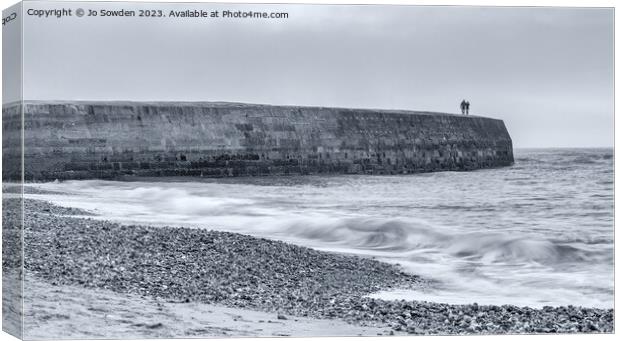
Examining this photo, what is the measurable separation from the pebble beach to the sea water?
0.41 ft

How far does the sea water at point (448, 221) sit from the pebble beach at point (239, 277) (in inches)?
4.9

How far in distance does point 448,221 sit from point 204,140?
4.04 metres

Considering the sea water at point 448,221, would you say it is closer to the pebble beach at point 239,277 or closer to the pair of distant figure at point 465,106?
the pebble beach at point 239,277

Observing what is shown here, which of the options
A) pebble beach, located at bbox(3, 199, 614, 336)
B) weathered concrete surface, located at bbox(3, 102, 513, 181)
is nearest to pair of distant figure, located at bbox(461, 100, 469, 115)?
weathered concrete surface, located at bbox(3, 102, 513, 181)

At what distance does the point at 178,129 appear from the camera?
12055mm

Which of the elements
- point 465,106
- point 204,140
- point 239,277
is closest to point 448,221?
point 465,106

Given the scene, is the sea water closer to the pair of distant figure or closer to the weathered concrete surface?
the weathered concrete surface

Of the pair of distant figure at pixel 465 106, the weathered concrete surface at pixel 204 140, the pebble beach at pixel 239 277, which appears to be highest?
the pair of distant figure at pixel 465 106

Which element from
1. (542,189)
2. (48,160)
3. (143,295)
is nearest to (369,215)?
(542,189)

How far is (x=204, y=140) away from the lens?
12297 mm

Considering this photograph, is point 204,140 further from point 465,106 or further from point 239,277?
point 239,277

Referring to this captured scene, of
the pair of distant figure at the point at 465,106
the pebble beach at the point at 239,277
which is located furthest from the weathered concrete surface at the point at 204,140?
the pebble beach at the point at 239,277

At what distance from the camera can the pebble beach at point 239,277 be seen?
8.04 metres

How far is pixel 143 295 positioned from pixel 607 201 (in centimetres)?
395
